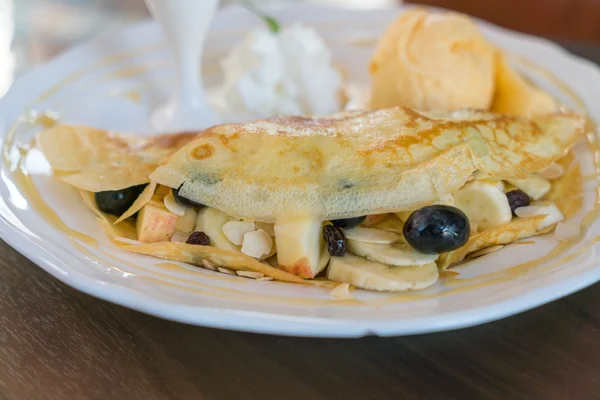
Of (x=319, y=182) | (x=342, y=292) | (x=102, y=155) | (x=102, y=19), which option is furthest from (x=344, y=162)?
(x=102, y=19)

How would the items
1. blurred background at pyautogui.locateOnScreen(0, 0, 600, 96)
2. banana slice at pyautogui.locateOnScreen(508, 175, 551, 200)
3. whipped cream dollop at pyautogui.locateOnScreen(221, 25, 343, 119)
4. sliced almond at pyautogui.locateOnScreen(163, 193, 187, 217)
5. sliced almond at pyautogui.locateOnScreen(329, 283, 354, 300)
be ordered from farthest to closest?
blurred background at pyautogui.locateOnScreen(0, 0, 600, 96)
whipped cream dollop at pyautogui.locateOnScreen(221, 25, 343, 119)
banana slice at pyautogui.locateOnScreen(508, 175, 551, 200)
sliced almond at pyautogui.locateOnScreen(163, 193, 187, 217)
sliced almond at pyautogui.locateOnScreen(329, 283, 354, 300)

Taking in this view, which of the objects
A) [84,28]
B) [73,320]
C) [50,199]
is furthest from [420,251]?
[84,28]

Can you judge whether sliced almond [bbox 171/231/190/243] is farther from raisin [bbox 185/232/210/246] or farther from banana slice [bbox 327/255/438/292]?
banana slice [bbox 327/255/438/292]

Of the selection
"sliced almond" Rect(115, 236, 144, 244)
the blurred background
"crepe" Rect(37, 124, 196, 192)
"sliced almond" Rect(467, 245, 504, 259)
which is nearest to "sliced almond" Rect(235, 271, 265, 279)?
"sliced almond" Rect(115, 236, 144, 244)

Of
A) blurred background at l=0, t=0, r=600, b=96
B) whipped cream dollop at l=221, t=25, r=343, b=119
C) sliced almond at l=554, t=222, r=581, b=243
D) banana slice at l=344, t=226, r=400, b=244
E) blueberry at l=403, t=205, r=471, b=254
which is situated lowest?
blurred background at l=0, t=0, r=600, b=96

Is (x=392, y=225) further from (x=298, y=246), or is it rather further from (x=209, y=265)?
(x=209, y=265)

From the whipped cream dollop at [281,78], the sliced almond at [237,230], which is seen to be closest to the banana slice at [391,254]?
the sliced almond at [237,230]

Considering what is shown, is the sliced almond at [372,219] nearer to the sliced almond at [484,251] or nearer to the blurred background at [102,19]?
the sliced almond at [484,251]
